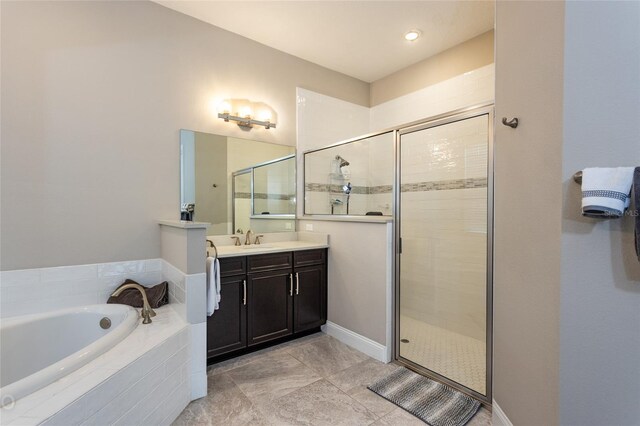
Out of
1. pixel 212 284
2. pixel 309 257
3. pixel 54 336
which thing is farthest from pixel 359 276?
pixel 54 336

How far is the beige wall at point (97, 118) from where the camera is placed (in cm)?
204

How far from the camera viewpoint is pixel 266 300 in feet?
8.72

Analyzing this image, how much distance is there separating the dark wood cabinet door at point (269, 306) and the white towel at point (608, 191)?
2190mm

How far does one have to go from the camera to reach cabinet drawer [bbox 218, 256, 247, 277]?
241cm

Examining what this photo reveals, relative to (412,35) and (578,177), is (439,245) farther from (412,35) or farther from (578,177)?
(412,35)

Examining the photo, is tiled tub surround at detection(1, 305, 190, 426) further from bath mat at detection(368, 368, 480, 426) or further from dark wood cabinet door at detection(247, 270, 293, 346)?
bath mat at detection(368, 368, 480, 426)

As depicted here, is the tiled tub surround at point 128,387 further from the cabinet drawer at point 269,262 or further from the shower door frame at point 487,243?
the shower door frame at point 487,243

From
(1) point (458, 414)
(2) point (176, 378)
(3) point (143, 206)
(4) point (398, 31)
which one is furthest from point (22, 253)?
(4) point (398, 31)

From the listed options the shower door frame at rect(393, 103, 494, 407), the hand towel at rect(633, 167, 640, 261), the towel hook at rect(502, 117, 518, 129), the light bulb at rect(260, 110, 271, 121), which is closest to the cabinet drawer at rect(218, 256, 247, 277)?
the shower door frame at rect(393, 103, 494, 407)

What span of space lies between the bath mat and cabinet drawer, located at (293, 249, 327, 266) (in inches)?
46.3

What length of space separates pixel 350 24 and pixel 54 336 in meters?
3.36

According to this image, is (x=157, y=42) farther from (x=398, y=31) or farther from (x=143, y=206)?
(x=398, y=31)

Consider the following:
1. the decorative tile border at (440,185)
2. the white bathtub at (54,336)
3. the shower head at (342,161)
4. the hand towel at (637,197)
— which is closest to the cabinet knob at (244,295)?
the white bathtub at (54,336)

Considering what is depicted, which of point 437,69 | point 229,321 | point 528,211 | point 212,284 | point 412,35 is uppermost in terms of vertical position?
point 412,35
